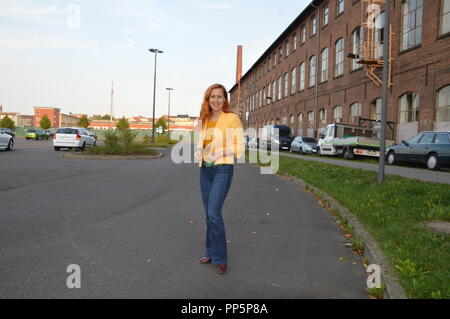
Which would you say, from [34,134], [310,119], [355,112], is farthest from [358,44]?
[34,134]

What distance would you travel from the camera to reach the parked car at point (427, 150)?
45.9 ft

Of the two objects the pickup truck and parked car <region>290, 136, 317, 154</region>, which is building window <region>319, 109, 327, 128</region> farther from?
the pickup truck

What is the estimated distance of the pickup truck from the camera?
66.1 feet

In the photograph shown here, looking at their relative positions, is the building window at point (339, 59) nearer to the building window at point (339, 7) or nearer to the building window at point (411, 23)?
the building window at point (339, 7)

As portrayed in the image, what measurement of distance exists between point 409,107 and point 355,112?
19.7ft

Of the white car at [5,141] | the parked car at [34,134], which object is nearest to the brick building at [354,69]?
the white car at [5,141]

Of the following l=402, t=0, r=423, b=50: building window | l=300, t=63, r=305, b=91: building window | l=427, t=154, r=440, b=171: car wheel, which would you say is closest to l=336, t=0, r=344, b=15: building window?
l=402, t=0, r=423, b=50: building window

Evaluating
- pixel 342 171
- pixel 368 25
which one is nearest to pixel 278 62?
pixel 368 25

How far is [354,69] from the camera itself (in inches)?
1025

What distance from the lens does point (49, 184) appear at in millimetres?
9508

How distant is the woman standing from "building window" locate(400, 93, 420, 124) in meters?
18.6

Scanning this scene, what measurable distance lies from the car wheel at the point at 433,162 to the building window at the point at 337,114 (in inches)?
551

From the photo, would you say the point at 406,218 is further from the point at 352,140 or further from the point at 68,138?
the point at 68,138
